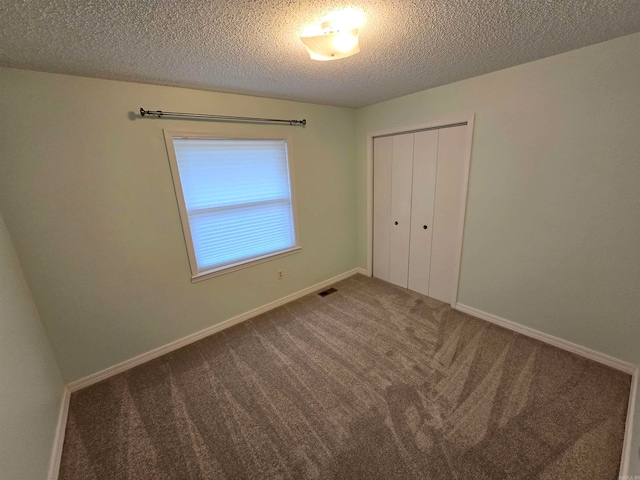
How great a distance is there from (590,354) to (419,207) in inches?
72.9

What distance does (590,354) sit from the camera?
6.38ft

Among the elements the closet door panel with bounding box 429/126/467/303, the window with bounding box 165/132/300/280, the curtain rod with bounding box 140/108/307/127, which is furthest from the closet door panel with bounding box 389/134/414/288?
the window with bounding box 165/132/300/280

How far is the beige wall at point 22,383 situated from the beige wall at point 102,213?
16 cm

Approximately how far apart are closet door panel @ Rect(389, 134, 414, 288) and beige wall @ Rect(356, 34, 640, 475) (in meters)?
0.48

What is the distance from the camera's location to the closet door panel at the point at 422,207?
2658 mm

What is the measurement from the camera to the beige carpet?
1351 mm

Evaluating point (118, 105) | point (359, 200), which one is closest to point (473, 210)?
point (359, 200)

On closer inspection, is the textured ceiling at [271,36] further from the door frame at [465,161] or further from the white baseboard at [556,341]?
the white baseboard at [556,341]

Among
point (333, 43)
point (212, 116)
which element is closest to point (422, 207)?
point (333, 43)

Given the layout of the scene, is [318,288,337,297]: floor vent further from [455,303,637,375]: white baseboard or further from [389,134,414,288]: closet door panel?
[455,303,637,375]: white baseboard

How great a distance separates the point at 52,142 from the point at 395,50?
2.31 metres

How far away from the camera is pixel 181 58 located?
1.53m

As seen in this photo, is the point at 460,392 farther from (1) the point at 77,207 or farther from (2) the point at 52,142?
(2) the point at 52,142

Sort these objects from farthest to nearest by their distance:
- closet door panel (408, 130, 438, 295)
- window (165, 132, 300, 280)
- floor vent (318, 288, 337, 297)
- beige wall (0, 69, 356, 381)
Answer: floor vent (318, 288, 337, 297)
closet door panel (408, 130, 438, 295)
window (165, 132, 300, 280)
beige wall (0, 69, 356, 381)
